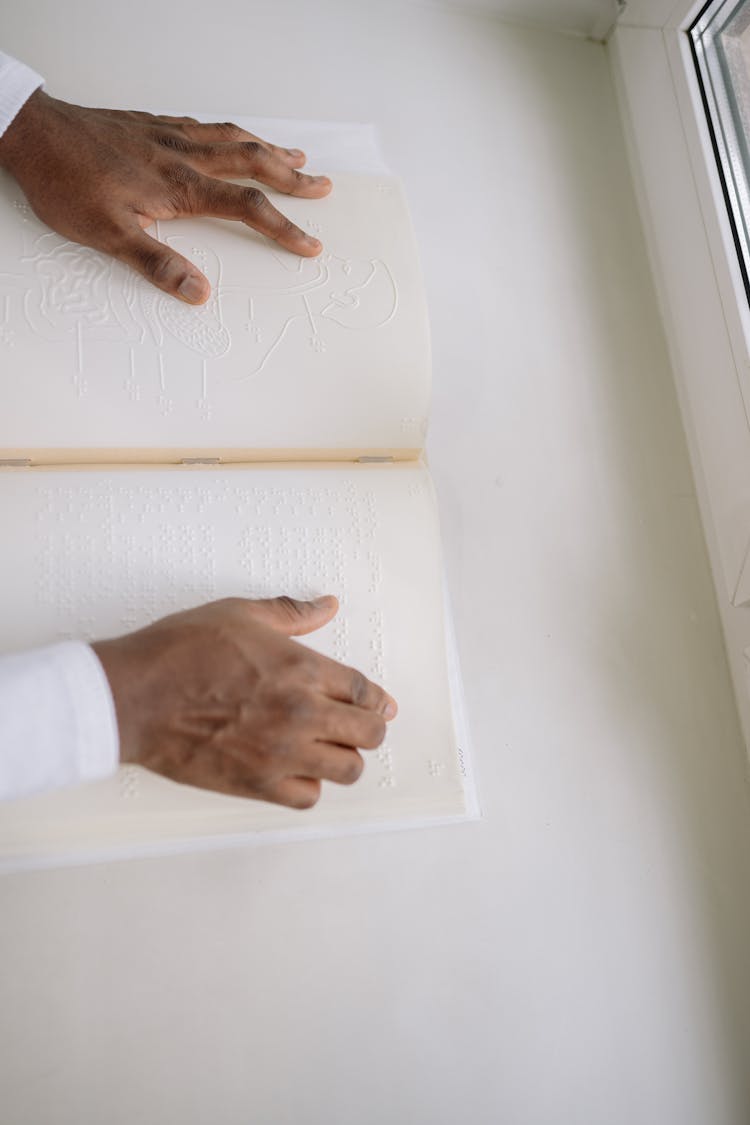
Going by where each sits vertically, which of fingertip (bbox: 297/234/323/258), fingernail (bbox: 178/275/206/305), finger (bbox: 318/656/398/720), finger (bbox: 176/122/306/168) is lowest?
finger (bbox: 318/656/398/720)

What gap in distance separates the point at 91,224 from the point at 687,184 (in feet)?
2.82

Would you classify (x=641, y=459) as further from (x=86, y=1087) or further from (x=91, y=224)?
(x=86, y=1087)

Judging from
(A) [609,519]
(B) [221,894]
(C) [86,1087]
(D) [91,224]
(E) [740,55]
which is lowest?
(C) [86,1087]

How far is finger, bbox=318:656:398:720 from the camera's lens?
2.86 ft

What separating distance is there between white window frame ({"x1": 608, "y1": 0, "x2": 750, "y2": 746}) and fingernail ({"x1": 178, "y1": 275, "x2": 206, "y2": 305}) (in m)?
0.73

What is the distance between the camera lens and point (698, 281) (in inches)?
50.6

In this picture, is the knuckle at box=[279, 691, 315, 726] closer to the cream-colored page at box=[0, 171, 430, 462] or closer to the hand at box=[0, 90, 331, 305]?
the cream-colored page at box=[0, 171, 430, 462]

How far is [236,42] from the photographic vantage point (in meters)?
1.34

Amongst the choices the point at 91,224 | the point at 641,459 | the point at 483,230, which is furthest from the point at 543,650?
the point at 91,224

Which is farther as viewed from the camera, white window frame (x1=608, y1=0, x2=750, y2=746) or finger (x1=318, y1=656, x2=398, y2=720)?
white window frame (x1=608, y1=0, x2=750, y2=746)

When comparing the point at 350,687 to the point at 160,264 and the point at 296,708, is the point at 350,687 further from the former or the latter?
the point at 160,264

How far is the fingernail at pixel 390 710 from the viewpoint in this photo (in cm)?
93

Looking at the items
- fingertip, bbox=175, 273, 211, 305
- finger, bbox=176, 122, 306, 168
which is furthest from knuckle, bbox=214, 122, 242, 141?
fingertip, bbox=175, 273, 211, 305

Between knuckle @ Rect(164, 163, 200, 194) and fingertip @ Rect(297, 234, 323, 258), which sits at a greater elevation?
knuckle @ Rect(164, 163, 200, 194)
